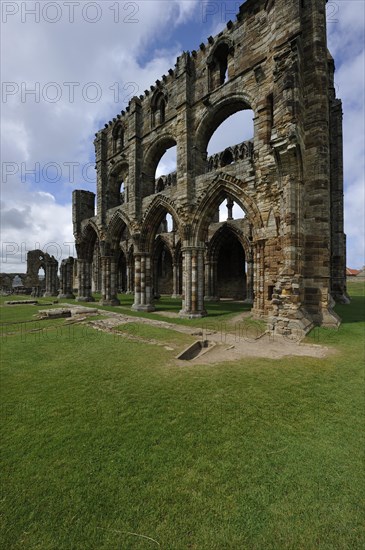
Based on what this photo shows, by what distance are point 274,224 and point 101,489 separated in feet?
31.5

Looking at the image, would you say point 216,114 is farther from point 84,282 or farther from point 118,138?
point 84,282

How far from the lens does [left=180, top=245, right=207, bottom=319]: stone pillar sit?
1177 cm

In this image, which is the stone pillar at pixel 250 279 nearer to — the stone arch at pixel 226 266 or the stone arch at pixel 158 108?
the stone arch at pixel 226 266

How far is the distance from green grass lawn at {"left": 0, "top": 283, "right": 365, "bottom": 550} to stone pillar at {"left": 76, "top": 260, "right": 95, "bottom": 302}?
51.8 ft

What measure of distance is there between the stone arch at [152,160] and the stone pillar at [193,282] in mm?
6053

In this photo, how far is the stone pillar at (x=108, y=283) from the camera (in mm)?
17156

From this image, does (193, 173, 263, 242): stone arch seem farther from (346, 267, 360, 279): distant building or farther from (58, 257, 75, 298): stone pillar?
(346, 267, 360, 279): distant building

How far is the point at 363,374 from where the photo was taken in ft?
15.2

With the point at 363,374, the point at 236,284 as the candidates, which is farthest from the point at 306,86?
the point at 236,284

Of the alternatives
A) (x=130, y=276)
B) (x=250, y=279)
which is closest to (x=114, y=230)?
(x=250, y=279)

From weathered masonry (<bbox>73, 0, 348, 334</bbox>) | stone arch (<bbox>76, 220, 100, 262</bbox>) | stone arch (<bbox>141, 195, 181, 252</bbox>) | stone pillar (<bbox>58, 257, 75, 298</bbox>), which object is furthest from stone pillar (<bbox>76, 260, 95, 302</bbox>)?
stone arch (<bbox>141, 195, 181, 252</bbox>)

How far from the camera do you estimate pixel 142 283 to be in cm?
1462

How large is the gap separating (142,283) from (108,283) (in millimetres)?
4201

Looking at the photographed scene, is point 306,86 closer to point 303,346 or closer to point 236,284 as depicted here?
point 303,346
